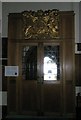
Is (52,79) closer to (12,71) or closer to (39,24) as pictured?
(12,71)

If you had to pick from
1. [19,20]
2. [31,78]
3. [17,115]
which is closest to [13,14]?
Answer: [19,20]

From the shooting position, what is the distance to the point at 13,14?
17.9 ft

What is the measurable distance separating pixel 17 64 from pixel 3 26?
98cm

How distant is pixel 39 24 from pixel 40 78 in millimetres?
1238

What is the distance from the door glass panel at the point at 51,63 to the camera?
17.7 ft

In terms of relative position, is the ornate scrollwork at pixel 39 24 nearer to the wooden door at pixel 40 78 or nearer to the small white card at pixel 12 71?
the wooden door at pixel 40 78

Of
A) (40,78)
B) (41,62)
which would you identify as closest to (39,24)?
(41,62)

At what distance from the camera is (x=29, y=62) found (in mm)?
5438

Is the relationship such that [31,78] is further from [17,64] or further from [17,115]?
[17,115]

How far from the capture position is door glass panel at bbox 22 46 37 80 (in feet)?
17.8

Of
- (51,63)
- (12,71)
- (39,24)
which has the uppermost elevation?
(39,24)

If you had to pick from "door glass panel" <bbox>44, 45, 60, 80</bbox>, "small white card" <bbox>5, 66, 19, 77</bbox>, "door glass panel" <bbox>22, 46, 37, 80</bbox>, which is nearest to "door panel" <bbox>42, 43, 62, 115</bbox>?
"door glass panel" <bbox>44, 45, 60, 80</bbox>

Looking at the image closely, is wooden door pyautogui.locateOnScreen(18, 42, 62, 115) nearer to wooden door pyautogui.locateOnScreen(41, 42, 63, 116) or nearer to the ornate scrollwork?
wooden door pyautogui.locateOnScreen(41, 42, 63, 116)

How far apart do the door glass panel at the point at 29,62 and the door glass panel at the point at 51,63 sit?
253mm
